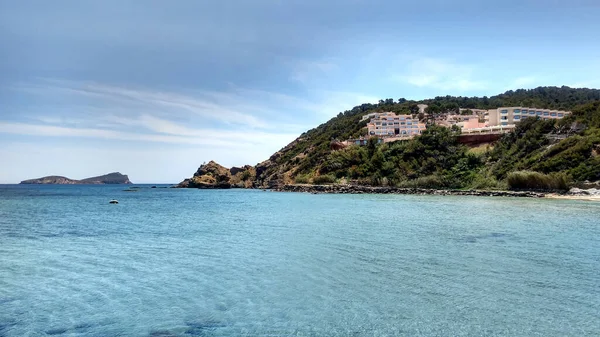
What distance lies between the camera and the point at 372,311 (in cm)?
895

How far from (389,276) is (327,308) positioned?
11.1 ft

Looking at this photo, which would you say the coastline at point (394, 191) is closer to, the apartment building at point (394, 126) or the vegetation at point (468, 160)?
the vegetation at point (468, 160)

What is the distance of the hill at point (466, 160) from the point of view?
51.4 meters

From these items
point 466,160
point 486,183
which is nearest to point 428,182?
point 466,160

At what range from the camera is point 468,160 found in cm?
7156

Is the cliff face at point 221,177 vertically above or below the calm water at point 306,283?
above

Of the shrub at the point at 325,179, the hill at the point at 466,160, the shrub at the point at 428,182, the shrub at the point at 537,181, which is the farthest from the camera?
the shrub at the point at 325,179

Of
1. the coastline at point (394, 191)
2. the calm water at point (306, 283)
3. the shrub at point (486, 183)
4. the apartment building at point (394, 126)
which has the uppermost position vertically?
the apartment building at point (394, 126)

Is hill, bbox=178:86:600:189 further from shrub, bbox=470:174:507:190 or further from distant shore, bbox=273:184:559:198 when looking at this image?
distant shore, bbox=273:184:559:198

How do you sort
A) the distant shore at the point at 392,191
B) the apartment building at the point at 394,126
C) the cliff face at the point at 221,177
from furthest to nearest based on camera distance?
1. the cliff face at the point at 221,177
2. the apartment building at the point at 394,126
3. the distant shore at the point at 392,191

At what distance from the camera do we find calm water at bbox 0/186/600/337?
821 centimetres

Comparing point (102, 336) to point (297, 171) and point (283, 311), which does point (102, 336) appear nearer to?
point (283, 311)

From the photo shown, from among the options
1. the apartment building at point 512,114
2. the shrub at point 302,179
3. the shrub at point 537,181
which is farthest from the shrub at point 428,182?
the apartment building at point 512,114

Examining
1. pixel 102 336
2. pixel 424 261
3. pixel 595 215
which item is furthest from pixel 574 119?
pixel 102 336
